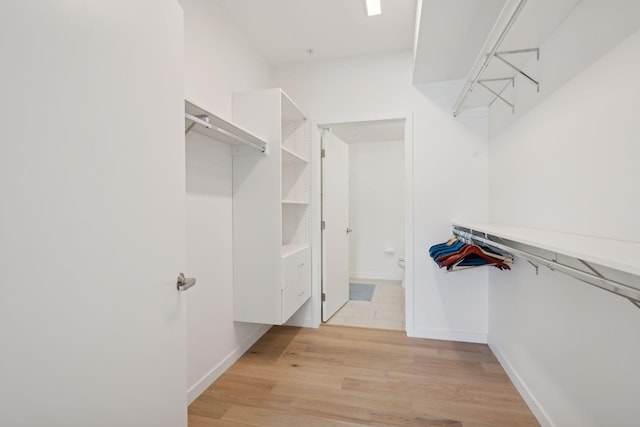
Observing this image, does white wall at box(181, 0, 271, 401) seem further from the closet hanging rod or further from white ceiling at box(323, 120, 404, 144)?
white ceiling at box(323, 120, 404, 144)

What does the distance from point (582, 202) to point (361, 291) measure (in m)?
3.23

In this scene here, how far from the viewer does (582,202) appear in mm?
1275

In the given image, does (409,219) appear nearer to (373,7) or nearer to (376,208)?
(373,7)

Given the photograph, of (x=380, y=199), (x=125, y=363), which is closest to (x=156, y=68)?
(x=125, y=363)

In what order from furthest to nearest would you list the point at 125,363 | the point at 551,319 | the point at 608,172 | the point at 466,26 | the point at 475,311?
the point at 475,311
the point at 466,26
the point at 551,319
the point at 608,172
the point at 125,363

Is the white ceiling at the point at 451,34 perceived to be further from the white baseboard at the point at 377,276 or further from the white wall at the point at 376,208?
the white baseboard at the point at 377,276

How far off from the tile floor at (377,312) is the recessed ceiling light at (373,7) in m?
2.70

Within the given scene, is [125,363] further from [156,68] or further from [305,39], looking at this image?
[305,39]

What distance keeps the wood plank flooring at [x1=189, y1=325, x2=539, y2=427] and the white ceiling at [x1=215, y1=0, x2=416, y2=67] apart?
8.59 ft

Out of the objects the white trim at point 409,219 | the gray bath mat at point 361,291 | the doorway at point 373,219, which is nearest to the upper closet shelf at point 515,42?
the white trim at point 409,219

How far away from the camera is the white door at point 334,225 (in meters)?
3.00

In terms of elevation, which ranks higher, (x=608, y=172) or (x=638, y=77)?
(x=638, y=77)

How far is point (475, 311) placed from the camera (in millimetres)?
2613

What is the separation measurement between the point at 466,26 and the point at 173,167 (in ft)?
6.37
